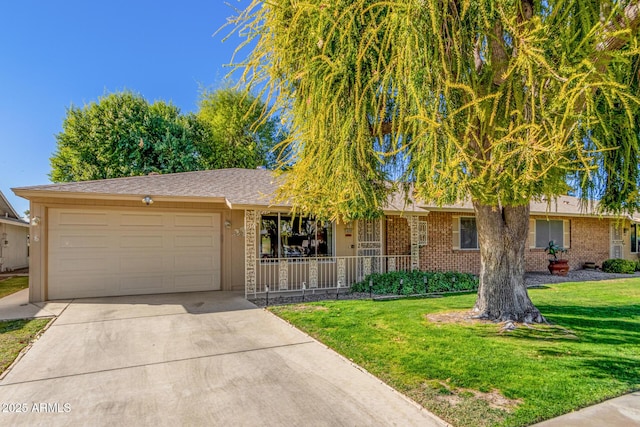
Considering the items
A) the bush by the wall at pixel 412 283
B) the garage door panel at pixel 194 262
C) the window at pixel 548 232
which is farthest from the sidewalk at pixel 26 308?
the window at pixel 548 232

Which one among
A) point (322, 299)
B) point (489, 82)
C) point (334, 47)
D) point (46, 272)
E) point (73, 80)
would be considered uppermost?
point (73, 80)

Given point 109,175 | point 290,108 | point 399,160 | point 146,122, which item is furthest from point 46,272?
point 146,122

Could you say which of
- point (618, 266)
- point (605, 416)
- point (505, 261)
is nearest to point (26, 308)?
point (505, 261)

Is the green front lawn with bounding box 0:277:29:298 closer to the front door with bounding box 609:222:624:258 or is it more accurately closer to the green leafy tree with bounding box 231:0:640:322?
the green leafy tree with bounding box 231:0:640:322

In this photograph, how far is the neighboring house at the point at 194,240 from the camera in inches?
354

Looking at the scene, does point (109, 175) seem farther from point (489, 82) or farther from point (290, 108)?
point (489, 82)

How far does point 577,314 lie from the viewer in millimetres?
7504

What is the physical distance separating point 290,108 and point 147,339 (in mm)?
4327

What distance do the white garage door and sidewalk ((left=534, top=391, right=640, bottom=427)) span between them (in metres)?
8.96

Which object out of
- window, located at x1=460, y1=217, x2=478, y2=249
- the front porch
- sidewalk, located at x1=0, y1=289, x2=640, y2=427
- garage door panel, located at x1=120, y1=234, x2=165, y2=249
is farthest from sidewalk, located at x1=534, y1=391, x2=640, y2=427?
window, located at x1=460, y1=217, x2=478, y2=249

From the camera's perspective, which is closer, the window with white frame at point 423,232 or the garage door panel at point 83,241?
the garage door panel at point 83,241

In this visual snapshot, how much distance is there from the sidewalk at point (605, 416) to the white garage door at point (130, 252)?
29.4 feet

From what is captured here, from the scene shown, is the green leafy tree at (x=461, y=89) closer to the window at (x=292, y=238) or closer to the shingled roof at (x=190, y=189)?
the shingled roof at (x=190, y=189)

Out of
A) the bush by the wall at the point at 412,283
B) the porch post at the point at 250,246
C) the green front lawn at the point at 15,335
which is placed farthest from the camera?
the bush by the wall at the point at 412,283
